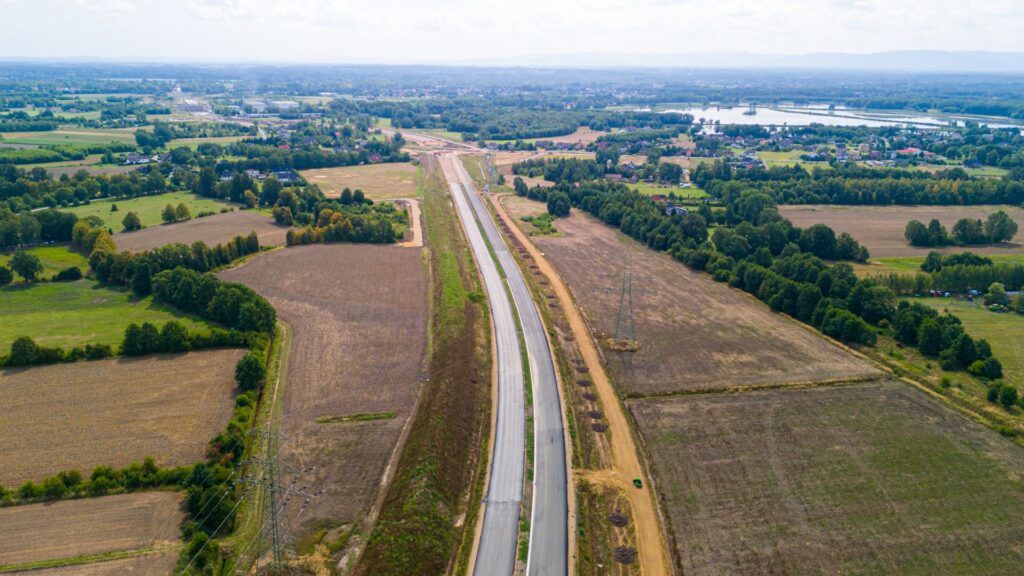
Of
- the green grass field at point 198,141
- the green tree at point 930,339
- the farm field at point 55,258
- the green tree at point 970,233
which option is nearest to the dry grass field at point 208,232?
the farm field at point 55,258

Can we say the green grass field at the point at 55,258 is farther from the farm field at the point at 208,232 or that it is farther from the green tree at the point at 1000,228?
the green tree at the point at 1000,228

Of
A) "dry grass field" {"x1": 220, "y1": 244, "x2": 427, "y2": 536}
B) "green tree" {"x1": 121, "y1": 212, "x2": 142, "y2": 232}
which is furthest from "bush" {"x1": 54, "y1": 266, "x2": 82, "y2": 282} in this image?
"green tree" {"x1": 121, "y1": 212, "x2": 142, "y2": 232}

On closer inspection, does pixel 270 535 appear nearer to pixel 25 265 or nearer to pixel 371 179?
pixel 25 265

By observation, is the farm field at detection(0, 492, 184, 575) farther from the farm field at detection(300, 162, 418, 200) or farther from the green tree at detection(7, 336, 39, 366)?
the farm field at detection(300, 162, 418, 200)

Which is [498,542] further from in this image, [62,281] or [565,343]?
[62,281]

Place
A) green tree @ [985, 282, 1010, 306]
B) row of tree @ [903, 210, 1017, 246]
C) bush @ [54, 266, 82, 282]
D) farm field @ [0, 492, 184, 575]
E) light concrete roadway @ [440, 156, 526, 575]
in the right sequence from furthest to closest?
row of tree @ [903, 210, 1017, 246] → bush @ [54, 266, 82, 282] → green tree @ [985, 282, 1010, 306] → light concrete roadway @ [440, 156, 526, 575] → farm field @ [0, 492, 184, 575]
